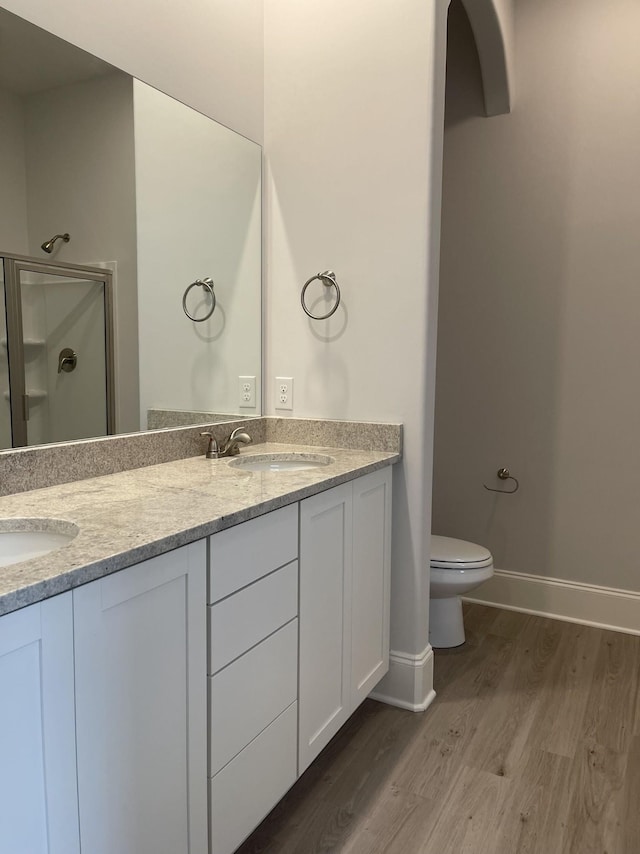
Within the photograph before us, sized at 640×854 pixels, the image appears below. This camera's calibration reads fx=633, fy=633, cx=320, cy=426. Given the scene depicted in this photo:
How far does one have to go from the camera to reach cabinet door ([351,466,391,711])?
1.80 meters

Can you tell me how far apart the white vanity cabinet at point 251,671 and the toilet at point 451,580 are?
39.7 inches

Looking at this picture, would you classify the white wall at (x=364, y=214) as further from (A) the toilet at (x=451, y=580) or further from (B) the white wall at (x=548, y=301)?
(B) the white wall at (x=548, y=301)

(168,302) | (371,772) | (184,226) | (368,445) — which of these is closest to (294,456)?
(368,445)

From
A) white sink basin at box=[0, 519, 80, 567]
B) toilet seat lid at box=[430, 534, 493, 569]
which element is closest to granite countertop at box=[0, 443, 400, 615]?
white sink basin at box=[0, 519, 80, 567]

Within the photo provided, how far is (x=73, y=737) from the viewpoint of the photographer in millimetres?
907

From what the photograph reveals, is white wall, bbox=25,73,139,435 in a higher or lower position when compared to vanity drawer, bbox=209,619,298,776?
higher

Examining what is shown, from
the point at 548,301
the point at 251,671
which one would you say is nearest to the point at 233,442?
the point at 251,671

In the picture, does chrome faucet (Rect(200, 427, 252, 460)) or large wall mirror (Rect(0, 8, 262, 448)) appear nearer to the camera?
large wall mirror (Rect(0, 8, 262, 448))

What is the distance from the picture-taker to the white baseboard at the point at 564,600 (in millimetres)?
2666

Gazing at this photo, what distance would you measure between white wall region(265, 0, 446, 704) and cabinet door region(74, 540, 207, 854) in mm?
1027

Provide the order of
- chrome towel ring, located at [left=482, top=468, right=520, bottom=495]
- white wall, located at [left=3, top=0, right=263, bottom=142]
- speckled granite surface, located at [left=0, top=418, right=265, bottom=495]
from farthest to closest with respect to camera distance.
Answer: chrome towel ring, located at [left=482, top=468, right=520, bottom=495]
white wall, located at [left=3, top=0, right=263, bottom=142]
speckled granite surface, located at [left=0, top=418, right=265, bottom=495]

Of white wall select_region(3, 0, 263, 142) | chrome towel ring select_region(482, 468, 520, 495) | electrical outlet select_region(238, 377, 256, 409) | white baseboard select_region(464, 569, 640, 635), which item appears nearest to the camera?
white wall select_region(3, 0, 263, 142)

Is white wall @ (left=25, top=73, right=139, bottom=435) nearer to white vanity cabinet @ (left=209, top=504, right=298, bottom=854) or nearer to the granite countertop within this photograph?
the granite countertop

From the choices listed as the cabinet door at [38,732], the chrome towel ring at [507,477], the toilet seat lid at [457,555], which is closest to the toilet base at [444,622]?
the toilet seat lid at [457,555]
